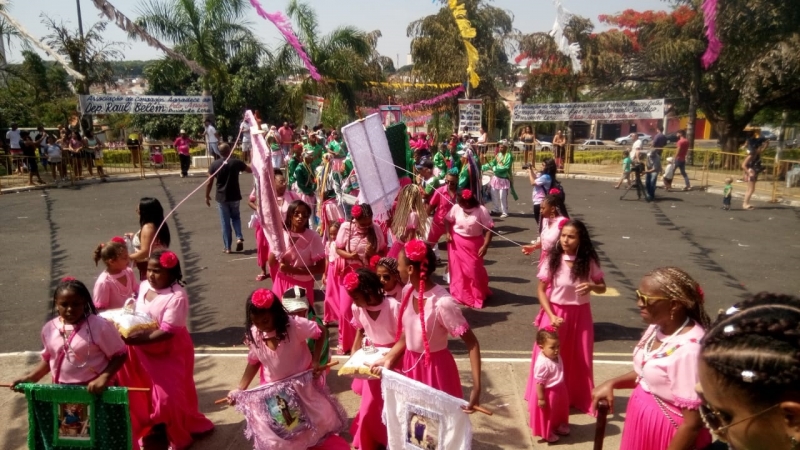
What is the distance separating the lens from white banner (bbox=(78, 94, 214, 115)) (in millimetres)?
21266

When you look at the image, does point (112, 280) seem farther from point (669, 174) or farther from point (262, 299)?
point (669, 174)

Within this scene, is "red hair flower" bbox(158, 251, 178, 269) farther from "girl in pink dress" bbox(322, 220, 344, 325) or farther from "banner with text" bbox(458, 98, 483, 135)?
"banner with text" bbox(458, 98, 483, 135)

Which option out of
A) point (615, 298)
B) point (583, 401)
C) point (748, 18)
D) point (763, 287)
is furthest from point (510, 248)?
point (748, 18)

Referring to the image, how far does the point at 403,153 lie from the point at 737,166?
1477 centimetres

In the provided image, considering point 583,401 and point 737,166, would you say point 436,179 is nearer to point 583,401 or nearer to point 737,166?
point 583,401

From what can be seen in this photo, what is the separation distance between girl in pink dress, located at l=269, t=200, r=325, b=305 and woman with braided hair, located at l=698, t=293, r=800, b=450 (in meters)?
4.36

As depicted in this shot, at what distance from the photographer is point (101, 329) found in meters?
3.73

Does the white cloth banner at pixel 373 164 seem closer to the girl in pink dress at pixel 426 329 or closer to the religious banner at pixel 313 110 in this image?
the girl in pink dress at pixel 426 329

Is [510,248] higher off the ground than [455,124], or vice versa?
[455,124]

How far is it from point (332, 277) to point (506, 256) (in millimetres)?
4608

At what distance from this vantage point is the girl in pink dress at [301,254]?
570 cm

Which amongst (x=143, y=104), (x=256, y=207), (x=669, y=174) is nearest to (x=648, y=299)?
(x=256, y=207)

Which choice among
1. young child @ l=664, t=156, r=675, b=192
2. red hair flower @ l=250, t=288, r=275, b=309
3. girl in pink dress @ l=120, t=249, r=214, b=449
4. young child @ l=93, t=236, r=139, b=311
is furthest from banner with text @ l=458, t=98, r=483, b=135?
red hair flower @ l=250, t=288, r=275, b=309

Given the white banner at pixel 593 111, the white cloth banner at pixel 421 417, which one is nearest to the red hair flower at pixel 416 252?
the white cloth banner at pixel 421 417
